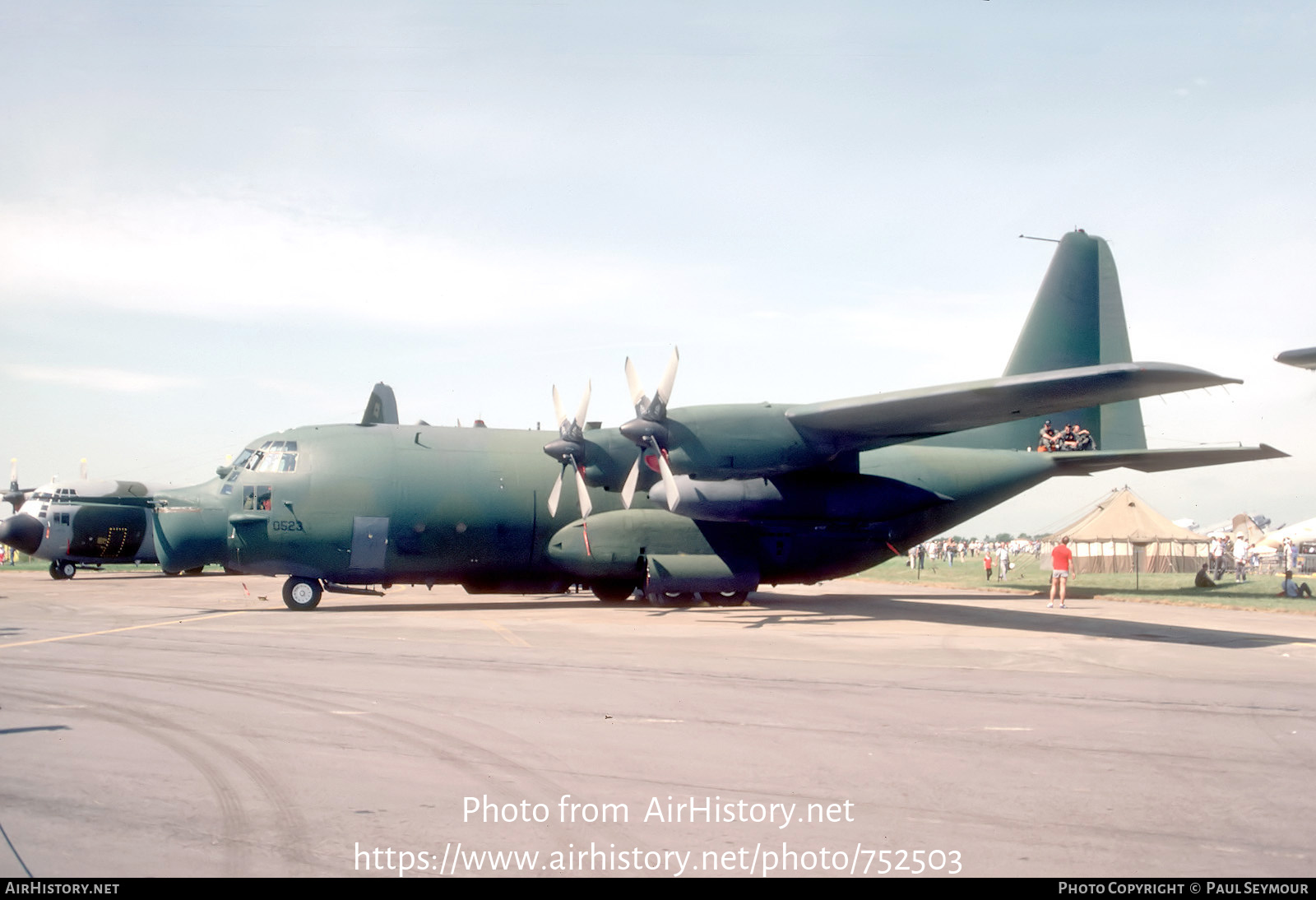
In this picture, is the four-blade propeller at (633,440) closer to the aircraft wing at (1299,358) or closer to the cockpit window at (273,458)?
the cockpit window at (273,458)

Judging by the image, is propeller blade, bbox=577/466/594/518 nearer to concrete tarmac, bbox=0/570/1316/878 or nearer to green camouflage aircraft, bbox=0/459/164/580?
concrete tarmac, bbox=0/570/1316/878

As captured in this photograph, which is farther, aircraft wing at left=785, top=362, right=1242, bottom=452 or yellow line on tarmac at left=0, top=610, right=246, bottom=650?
aircraft wing at left=785, top=362, right=1242, bottom=452

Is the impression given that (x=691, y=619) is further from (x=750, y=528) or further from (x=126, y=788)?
(x=126, y=788)

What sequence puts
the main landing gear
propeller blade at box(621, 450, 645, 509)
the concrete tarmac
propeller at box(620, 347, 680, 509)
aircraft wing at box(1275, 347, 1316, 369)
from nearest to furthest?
the concrete tarmac, aircraft wing at box(1275, 347, 1316, 369), propeller at box(620, 347, 680, 509), propeller blade at box(621, 450, 645, 509), the main landing gear

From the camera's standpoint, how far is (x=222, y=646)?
14070 millimetres

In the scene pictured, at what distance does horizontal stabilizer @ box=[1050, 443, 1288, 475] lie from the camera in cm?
2302

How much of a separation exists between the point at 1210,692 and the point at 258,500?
18320 millimetres

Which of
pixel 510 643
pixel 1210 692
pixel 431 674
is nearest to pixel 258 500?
pixel 510 643

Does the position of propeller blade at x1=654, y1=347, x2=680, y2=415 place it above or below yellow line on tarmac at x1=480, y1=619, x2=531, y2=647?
above

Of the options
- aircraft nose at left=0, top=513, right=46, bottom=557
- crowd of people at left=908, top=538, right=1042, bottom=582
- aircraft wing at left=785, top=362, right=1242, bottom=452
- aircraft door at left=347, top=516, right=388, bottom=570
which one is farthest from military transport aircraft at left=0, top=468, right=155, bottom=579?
crowd of people at left=908, top=538, right=1042, bottom=582

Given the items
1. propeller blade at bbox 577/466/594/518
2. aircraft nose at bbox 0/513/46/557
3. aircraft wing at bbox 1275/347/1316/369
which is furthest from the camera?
aircraft nose at bbox 0/513/46/557

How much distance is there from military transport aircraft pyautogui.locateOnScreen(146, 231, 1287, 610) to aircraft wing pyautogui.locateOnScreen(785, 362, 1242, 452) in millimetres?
84

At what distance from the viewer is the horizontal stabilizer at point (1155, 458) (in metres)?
23.0

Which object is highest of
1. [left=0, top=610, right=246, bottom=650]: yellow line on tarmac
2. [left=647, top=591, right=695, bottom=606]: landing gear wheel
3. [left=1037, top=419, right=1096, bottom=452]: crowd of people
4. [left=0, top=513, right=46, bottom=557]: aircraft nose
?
[left=1037, top=419, right=1096, bottom=452]: crowd of people
